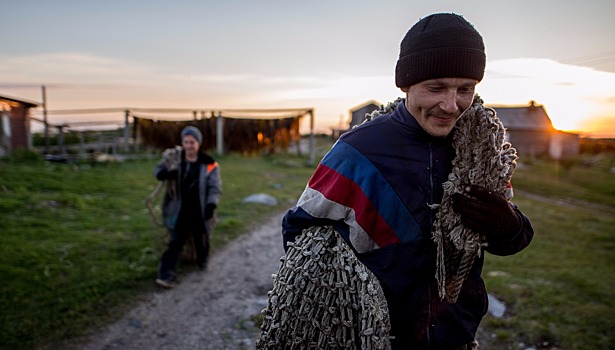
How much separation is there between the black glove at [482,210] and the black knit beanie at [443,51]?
486 millimetres

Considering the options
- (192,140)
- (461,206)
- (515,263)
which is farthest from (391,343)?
(515,263)

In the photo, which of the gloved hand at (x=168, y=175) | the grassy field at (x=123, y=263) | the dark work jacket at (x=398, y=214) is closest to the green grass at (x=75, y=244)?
the grassy field at (x=123, y=263)

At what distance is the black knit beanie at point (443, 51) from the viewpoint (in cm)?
146

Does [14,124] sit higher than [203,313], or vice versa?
[14,124]

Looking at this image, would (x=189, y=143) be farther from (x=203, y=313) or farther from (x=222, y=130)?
(x=222, y=130)

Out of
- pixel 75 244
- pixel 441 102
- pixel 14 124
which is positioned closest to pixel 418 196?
pixel 441 102

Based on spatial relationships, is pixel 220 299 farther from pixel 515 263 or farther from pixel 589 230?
pixel 589 230

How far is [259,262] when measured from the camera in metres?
5.61

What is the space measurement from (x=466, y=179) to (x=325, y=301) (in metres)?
0.79

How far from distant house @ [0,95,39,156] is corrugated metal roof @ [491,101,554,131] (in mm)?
34108

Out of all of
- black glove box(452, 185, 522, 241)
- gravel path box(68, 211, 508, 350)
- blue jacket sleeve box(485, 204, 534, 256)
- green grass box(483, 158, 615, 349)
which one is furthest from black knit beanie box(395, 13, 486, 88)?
green grass box(483, 158, 615, 349)

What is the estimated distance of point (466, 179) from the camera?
1.54 m

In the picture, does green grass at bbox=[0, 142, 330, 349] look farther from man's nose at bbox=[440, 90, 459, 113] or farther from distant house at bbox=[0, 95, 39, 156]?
distant house at bbox=[0, 95, 39, 156]

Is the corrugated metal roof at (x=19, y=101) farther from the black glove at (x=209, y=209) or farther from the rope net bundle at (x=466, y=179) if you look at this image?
the rope net bundle at (x=466, y=179)
